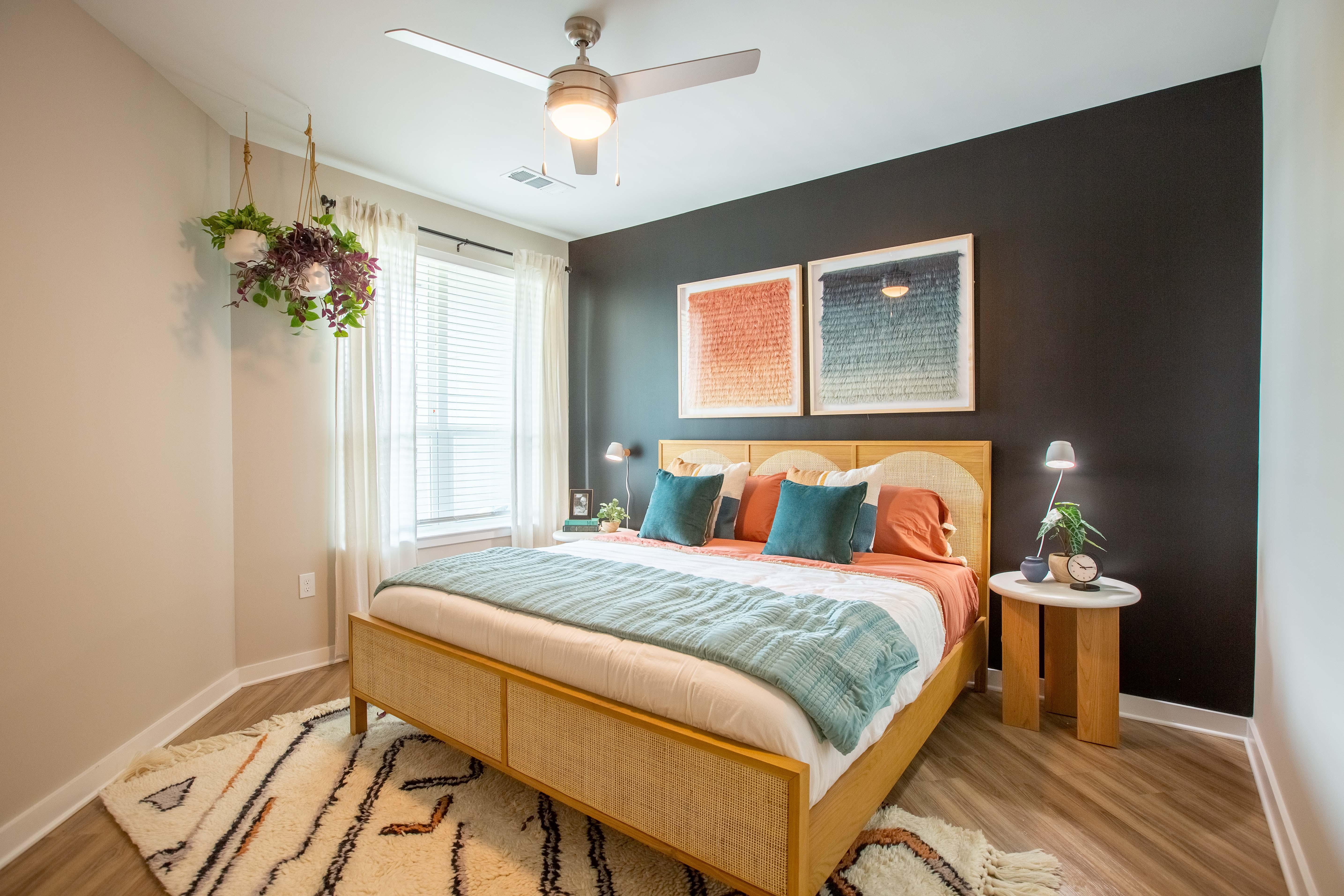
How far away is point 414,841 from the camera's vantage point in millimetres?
1841

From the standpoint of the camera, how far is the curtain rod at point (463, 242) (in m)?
3.86

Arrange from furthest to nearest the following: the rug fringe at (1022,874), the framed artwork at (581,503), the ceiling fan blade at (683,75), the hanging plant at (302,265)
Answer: the framed artwork at (581,503)
the hanging plant at (302,265)
the ceiling fan blade at (683,75)
the rug fringe at (1022,874)

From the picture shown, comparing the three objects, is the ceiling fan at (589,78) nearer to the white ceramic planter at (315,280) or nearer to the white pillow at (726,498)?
the white ceramic planter at (315,280)

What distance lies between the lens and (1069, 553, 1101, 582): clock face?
2521 millimetres

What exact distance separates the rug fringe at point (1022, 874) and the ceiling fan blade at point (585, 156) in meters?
2.63

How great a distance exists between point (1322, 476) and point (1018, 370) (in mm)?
1477

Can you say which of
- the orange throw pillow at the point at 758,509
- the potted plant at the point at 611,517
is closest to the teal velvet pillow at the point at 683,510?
the orange throw pillow at the point at 758,509

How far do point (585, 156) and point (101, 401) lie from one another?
195cm

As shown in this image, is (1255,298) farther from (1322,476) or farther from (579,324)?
(579,324)

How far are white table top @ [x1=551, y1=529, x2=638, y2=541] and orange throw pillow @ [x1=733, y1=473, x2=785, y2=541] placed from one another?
712 millimetres

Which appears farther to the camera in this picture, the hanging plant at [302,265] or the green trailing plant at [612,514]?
the green trailing plant at [612,514]

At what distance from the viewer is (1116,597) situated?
2.40 m

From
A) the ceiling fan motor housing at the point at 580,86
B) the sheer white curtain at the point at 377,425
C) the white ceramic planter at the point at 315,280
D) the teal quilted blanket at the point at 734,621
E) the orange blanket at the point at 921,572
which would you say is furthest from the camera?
the sheer white curtain at the point at 377,425

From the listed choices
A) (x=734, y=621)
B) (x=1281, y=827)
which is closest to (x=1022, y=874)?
(x=1281, y=827)
